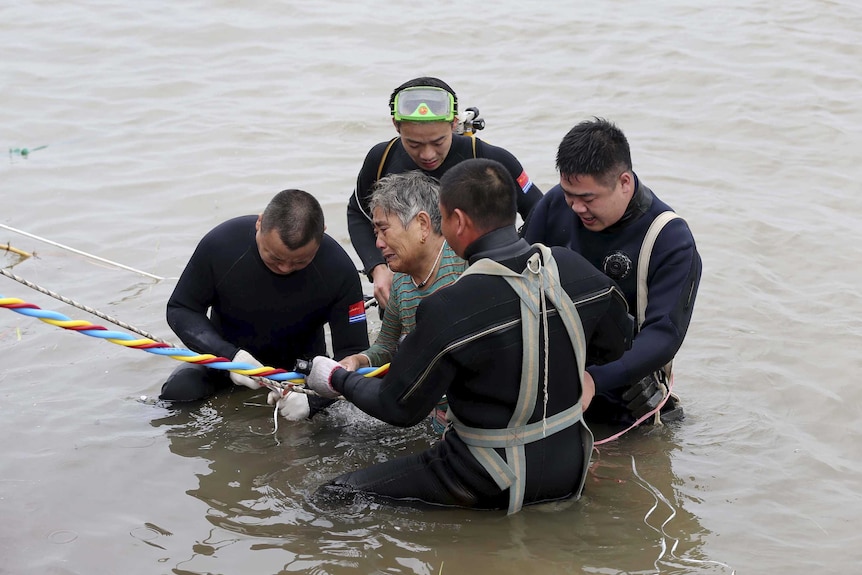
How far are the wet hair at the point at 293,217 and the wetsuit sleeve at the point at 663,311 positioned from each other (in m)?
1.40

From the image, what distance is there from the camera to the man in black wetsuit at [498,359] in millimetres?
3467

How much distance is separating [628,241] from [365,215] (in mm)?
1716

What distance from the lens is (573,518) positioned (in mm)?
4113

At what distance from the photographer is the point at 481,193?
3.48 m

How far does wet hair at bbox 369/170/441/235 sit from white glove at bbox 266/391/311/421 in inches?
45.3

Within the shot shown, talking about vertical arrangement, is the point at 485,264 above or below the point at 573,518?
above

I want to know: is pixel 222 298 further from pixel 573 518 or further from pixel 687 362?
pixel 687 362

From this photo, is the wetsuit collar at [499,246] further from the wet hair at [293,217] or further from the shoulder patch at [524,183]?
the shoulder patch at [524,183]

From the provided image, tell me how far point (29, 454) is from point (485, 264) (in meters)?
2.56

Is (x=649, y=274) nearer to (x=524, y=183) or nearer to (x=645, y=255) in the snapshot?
(x=645, y=255)

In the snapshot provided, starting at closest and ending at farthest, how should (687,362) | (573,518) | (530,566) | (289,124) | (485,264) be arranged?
(485,264) → (530,566) → (573,518) → (687,362) → (289,124)

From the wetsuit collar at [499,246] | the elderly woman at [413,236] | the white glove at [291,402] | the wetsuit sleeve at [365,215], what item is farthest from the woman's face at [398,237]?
the wetsuit sleeve at [365,215]

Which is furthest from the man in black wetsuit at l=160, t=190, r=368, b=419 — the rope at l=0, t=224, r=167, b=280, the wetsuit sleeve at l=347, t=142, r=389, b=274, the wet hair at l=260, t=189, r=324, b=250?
the rope at l=0, t=224, r=167, b=280

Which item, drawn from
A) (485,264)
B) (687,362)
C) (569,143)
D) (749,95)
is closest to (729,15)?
(749,95)
